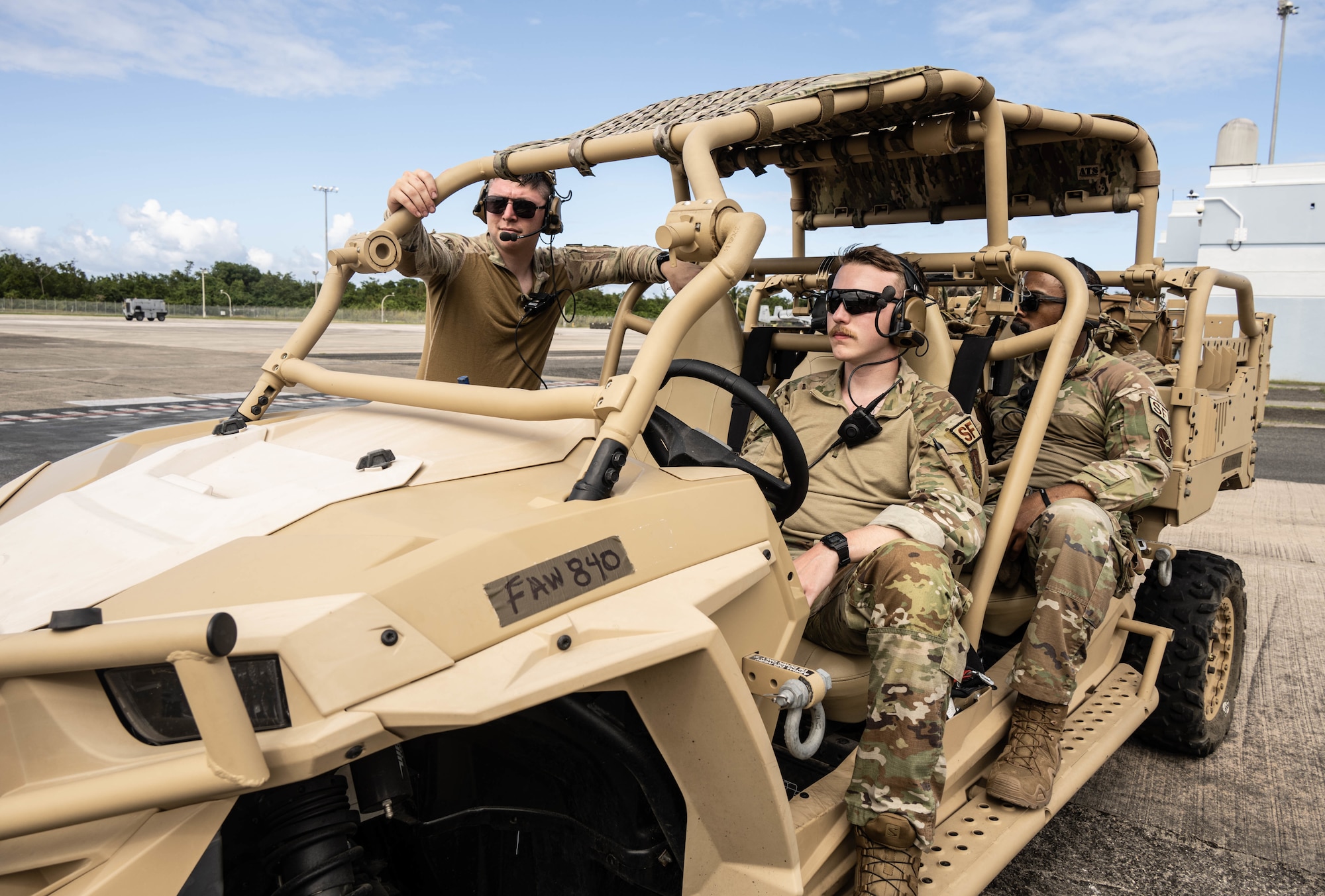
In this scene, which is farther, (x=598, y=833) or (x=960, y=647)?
(x=960, y=647)

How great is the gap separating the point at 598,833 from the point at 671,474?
0.73 m

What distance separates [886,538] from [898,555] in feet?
0.28

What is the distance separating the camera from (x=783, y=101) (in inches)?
100

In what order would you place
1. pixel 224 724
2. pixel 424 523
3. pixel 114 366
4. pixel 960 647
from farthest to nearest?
pixel 114 366, pixel 960 647, pixel 424 523, pixel 224 724

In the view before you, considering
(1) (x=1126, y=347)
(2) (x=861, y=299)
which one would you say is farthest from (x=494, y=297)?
(1) (x=1126, y=347)

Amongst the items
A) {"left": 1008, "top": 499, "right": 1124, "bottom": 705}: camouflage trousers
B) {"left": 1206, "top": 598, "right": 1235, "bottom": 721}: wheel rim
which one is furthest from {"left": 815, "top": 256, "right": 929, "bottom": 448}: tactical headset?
{"left": 1206, "top": 598, "right": 1235, "bottom": 721}: wheel rim

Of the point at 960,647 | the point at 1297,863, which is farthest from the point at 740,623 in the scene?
the point at 1297,863

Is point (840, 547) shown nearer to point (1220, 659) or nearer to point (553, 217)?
point (553, 217)

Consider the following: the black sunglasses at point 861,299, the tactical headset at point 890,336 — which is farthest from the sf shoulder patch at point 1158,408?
the black sunglasses at point 861,299

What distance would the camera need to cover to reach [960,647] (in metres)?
2.66

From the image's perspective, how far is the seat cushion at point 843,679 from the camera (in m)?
2.58

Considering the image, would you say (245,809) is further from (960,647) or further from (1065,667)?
(1065,667)

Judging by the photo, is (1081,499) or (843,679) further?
(1081,499)

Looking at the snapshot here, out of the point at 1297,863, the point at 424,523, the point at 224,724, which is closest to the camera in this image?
the point at 224,724
